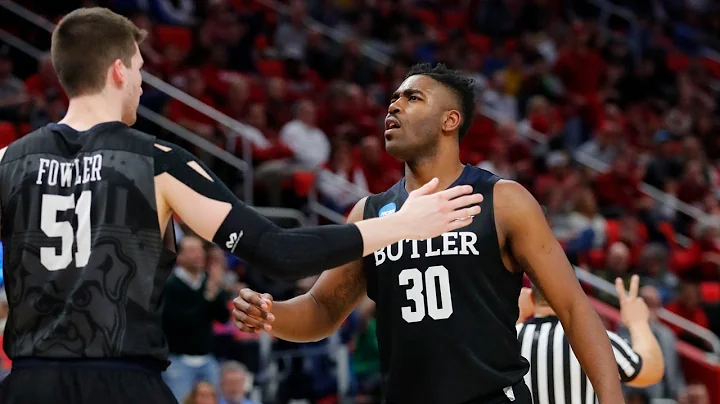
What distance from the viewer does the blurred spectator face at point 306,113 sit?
40.3 feet

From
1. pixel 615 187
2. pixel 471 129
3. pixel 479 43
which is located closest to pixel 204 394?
pixel 471 129

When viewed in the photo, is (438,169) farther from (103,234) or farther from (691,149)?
(691,149)

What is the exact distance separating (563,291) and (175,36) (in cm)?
1005

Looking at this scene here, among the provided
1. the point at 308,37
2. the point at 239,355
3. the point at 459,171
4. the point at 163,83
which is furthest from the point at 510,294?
the point at 308,37

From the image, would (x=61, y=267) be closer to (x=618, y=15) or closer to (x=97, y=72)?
(x=97, y=72)

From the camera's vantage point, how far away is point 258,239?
3135 mm

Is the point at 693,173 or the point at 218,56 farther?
the point at 693,173

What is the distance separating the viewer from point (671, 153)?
Answer: 15.0 meters

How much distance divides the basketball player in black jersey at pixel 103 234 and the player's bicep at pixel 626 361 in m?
1.81

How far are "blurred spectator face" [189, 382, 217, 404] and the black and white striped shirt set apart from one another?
3.34 meters

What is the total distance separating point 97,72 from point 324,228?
80 centimetres

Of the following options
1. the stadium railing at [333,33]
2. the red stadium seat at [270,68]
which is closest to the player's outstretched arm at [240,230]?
the red stadium seat at [270,68]

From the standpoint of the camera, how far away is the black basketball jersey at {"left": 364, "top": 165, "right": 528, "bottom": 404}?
13.1ft

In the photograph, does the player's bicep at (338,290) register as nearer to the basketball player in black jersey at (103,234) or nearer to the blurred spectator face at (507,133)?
the basketball player in black jersey at (103,234)
